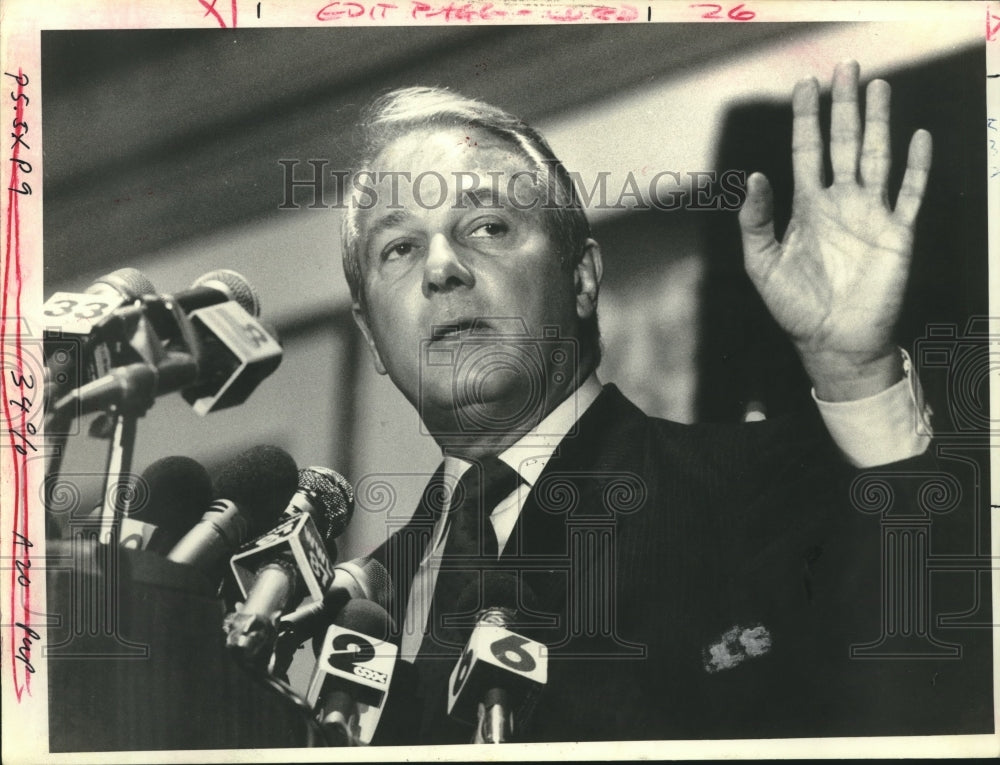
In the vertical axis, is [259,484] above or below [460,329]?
below

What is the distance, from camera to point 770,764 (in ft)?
11.1

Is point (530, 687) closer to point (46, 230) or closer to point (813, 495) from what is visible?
point (813, 495)

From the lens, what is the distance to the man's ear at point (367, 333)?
334 cm

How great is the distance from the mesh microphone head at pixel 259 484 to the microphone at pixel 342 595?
29 centimetres

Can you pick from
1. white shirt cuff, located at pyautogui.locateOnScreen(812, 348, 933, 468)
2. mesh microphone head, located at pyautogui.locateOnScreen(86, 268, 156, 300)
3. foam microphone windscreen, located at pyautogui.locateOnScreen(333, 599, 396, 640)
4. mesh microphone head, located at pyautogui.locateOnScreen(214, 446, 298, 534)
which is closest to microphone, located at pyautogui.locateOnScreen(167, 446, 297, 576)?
mesh microphone head, located at pyautogui.locateOnScreen(214, 446, 298, 534)

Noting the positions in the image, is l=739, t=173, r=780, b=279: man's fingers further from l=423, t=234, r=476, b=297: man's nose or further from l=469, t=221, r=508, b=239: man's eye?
l=423, t=234, r=476, b=297: man's nose

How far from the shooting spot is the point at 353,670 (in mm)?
3301

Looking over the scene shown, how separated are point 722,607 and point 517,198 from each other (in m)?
1.53

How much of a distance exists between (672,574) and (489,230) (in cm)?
130

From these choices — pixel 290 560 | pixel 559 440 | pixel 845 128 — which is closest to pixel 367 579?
pixel 290 560

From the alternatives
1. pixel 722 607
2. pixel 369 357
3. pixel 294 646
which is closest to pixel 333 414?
pixel 369 357

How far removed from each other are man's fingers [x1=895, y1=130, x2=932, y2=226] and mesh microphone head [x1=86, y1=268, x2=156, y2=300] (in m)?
2.56

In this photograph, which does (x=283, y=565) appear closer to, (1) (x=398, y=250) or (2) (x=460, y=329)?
(2) (x=460, y=329)

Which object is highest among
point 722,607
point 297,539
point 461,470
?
point 461,470
